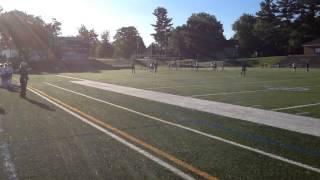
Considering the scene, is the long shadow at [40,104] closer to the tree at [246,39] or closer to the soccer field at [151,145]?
the soccer field at [151,145]

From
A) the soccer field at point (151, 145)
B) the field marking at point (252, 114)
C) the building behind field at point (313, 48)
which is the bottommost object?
the soccer field at point (151, 145)

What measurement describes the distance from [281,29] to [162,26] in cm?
5691

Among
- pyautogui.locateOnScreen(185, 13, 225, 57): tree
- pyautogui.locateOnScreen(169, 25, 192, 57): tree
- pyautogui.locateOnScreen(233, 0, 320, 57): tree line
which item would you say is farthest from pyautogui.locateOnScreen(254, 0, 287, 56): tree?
pyautogui.locateOnScreen(169, 25, 192, 57): tree

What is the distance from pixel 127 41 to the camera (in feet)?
469

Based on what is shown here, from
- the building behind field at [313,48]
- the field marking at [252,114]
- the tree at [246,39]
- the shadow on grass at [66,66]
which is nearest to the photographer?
the field marking at [252,114]

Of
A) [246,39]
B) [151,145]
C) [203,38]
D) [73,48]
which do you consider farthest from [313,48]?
[151,145]

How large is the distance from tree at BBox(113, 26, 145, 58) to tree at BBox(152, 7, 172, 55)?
664cm

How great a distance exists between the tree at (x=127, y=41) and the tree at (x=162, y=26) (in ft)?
21.8

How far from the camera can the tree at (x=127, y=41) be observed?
140250 millimetres

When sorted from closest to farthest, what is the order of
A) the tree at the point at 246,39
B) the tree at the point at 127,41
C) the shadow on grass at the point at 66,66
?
1. the shadow on grass at the point at 66,66
2. the tree at the point at 246,39
3. the tree at the point at 127,41

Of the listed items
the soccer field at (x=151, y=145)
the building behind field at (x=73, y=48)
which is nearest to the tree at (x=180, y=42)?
the building behind field at (x=73, y=48)

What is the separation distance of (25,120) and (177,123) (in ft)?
14.9

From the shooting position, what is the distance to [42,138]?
10.4 metres

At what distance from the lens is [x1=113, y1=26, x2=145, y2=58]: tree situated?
140 meters
